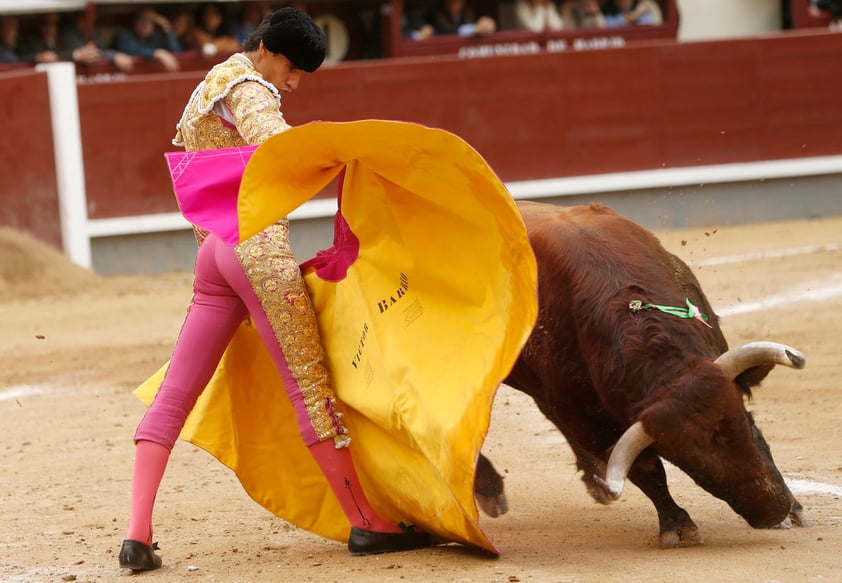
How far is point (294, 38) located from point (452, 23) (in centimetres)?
849

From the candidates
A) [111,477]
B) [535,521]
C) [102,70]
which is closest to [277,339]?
[535,521]

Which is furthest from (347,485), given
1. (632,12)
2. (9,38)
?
(632,12)

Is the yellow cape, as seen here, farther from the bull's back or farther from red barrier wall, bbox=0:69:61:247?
red barrier wall, bbox=0:69:61:247

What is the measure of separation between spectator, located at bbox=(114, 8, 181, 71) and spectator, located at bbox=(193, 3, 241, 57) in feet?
0.63

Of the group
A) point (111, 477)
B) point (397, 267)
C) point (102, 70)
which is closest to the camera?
point (397, 267)

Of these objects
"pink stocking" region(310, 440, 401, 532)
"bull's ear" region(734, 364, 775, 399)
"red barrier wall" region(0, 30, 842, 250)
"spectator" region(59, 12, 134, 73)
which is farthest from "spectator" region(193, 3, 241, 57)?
"bull's ear" region(734, 364, 775, 399)

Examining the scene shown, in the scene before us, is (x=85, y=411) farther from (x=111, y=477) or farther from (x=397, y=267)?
(x=397, y=267)

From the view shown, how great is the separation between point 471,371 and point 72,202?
6622mm

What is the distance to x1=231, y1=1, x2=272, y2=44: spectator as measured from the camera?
10.7 m

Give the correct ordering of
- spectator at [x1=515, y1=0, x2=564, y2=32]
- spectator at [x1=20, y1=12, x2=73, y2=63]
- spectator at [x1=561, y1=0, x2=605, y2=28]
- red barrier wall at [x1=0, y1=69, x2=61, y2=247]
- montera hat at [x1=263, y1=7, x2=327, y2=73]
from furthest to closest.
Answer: spectator at [x1=561, y1=0, x2=605, y2=28] < spectator at [x1=515, y1=0, x2=564, y2=32] < spectator at [x1=20, y1=12, x2=73, y2=63] < red barrier wall at [x1=0, y1=69, x2=61, y2=247] < montera hat at [x1=263, y1=7, x2=327, y2=73]

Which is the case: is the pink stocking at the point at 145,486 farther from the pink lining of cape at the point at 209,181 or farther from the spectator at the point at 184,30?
the spectator at the point at 184,30

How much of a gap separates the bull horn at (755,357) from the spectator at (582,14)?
9196 millimetres

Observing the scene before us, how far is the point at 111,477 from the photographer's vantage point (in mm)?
4066

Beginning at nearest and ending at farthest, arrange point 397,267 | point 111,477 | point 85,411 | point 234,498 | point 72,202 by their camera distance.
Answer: point 397,267, point 234,498, point 111,477, point 85,411, point 72,202
